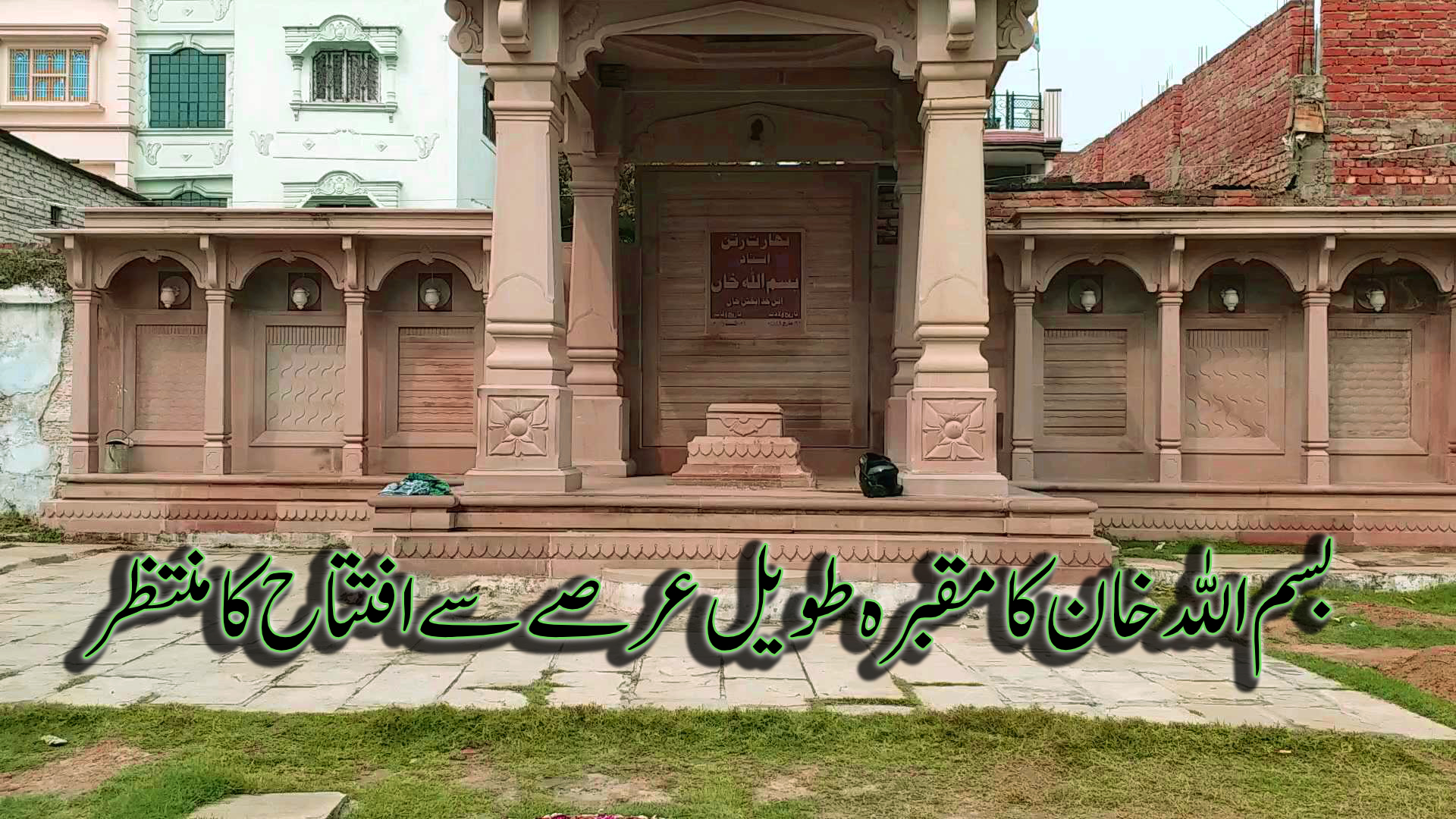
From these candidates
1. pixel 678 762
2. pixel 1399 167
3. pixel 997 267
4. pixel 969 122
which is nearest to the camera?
pixel 678 762

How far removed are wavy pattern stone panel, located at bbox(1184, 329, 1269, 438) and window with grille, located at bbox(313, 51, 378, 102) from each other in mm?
20604

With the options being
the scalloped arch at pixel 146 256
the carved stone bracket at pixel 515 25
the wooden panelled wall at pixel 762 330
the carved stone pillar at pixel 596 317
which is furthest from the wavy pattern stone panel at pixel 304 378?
the carved stone bracket at pixel 515 25

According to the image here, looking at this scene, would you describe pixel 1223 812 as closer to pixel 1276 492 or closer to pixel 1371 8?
pixel 1276 492

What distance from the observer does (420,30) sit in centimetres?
2652

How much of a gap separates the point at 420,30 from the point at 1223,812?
1030 inches

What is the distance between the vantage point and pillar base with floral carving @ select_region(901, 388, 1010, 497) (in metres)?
9.00

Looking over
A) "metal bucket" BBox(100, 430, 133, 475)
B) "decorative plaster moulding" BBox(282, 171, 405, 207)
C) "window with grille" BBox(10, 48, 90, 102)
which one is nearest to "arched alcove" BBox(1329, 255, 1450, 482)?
"metal bucket" BBox(100, 430, 133, 475)

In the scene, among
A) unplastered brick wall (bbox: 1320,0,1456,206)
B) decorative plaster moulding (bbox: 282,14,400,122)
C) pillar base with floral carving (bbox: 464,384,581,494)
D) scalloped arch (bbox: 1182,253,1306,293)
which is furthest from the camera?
decorative plaster moulding (bbox: 282,14,400,122)

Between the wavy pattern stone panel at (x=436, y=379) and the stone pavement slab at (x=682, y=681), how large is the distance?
18.4ft

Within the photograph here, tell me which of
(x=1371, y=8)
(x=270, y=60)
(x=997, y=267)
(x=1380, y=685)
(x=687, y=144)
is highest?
(x=270, y=60)

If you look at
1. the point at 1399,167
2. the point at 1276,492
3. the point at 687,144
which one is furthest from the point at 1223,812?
the point at 1399,167

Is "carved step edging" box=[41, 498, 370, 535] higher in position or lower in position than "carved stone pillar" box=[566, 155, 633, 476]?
lower

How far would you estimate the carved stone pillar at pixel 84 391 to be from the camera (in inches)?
494

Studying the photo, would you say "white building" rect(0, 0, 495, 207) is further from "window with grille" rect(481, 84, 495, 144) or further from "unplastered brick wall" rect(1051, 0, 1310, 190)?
"unplastered brick wall" rect(1051, 0, 1310, 190)
